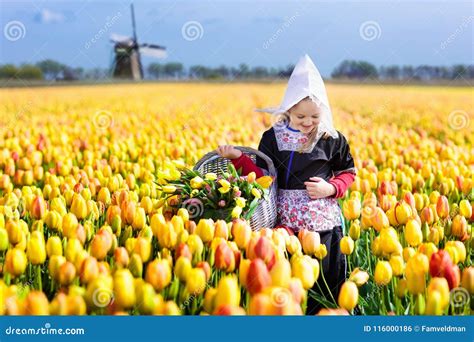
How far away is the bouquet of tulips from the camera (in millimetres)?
3799

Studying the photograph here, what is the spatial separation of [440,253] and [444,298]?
292 mm

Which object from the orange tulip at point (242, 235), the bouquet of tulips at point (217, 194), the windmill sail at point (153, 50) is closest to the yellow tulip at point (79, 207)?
the bouquet of tulips at point (217, 194)

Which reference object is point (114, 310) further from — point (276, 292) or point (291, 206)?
point (291, 206)

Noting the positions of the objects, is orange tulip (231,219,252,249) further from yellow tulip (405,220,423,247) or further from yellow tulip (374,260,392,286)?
yellow tulip (405,220,423,247)

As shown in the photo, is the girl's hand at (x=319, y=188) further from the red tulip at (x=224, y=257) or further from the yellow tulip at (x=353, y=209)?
the red tulip at (x=224, y=257)

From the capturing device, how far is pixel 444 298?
243 centimetres

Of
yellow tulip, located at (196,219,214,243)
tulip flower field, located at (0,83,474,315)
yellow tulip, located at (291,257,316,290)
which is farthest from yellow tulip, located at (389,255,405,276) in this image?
yellow tulip, located at (196,219,214,243)

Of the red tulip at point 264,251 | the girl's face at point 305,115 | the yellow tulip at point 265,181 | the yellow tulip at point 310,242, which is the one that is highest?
the girl's face at point 305,115

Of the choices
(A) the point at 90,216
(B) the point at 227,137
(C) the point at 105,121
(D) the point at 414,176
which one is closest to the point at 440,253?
(A) the point at 90,216

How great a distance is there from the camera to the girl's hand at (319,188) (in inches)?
154

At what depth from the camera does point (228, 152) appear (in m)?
4.12

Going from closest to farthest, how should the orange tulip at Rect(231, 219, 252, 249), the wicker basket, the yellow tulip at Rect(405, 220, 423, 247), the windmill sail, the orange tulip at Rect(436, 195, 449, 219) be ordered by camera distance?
1. the orange tulip at Rect(231, 219, 252, 249)
2. the yellow tulip at Rect(405, 220, 423, 247)
3. the orange tulip at Rect(436, 195, 449, 219)
4. the wicker basket
5. the windmill sail

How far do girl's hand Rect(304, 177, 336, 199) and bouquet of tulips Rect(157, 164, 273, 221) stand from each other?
23 centimetres

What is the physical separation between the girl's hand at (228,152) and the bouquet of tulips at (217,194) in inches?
6.4
